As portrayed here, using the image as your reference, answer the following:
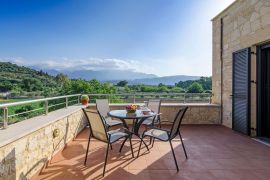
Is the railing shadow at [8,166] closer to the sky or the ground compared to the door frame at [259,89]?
closer to the ground

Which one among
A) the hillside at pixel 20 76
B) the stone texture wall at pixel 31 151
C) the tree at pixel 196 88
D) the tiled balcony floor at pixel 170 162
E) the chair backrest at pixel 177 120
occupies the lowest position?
the tiled balcony floor at pixel 170 162

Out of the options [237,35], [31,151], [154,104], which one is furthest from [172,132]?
[237,35]

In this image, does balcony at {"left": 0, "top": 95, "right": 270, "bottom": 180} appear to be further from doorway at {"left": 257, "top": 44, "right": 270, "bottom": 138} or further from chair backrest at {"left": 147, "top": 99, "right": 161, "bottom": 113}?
chair backrest at {"left": 147, "top": 99, "right": 161, "bottom": 113}

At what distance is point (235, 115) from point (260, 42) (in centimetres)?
185

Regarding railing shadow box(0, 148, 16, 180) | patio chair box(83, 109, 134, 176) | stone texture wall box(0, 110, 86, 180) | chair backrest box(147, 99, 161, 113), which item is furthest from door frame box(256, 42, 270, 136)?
railing shadow box(0, 148, 16, 180)

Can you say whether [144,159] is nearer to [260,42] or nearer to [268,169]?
[268,169]

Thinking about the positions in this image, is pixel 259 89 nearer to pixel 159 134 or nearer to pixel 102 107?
pixel 159 134

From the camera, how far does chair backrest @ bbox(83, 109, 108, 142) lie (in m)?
2.61

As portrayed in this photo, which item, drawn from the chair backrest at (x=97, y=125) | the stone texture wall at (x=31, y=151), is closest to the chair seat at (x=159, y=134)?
the chair backrest at (x=97, y=125)

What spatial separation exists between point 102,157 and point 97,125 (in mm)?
681

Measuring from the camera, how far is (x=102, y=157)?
310 cm

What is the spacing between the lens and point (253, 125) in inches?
167

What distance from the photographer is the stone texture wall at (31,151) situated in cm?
187

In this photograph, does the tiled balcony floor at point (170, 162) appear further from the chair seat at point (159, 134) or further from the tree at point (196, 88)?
the tree at point (196, 88)
